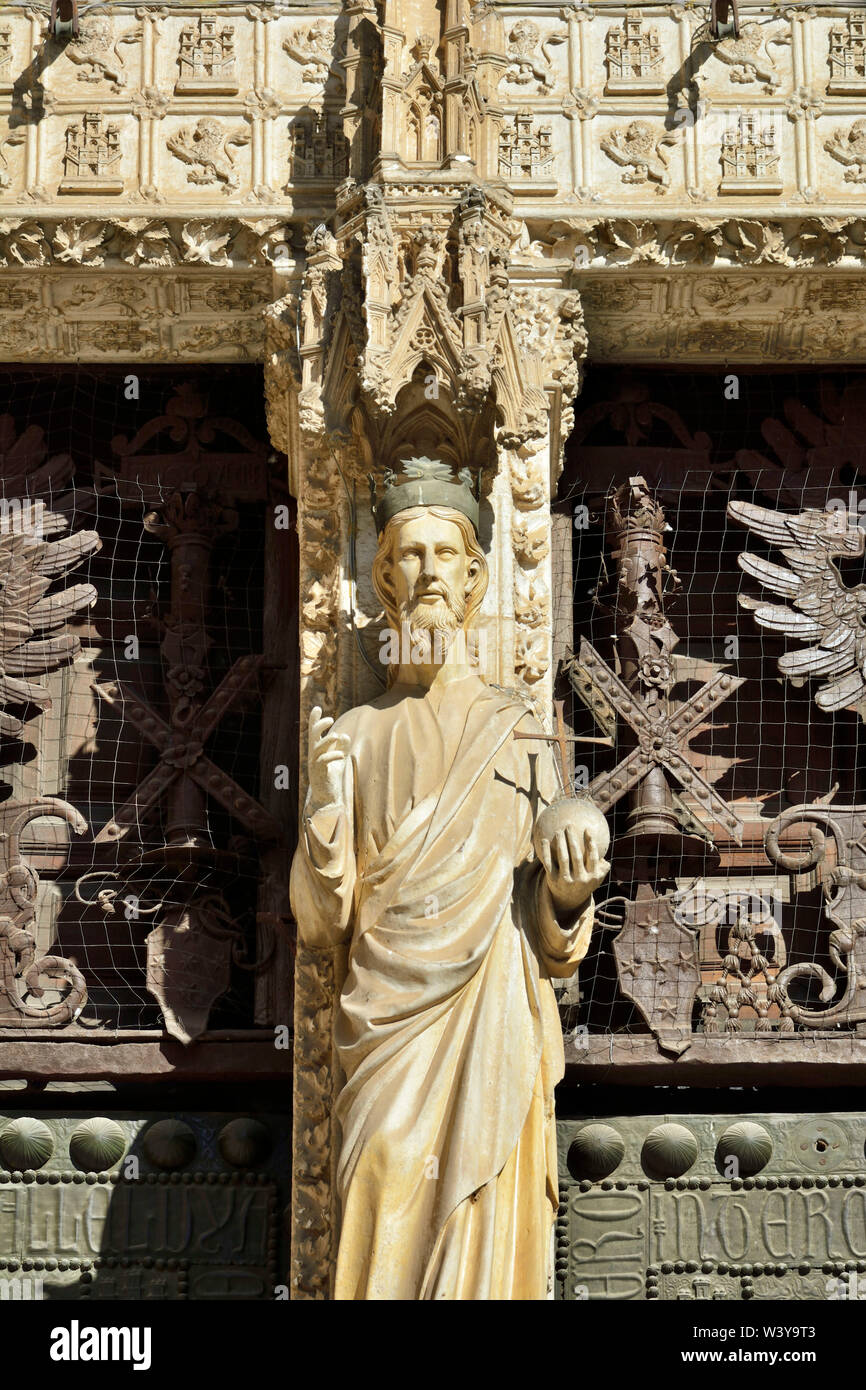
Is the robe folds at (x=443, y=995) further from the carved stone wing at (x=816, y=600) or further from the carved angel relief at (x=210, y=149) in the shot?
the carved angel relief at (x=210, y=149)

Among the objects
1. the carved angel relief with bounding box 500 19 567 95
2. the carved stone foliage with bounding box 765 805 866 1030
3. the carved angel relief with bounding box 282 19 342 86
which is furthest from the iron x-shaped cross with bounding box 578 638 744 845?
the carved angel relief with bounding box 282 19 342 86

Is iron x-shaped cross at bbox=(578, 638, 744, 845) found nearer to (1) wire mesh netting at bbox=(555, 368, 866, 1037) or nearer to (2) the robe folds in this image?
(1) wire mesh netting at bbox=(555, 368, 866, 1037)

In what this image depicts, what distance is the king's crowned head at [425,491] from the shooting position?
8297mm

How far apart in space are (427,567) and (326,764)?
2.40 ft

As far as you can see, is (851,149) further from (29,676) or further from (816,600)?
(29,676)

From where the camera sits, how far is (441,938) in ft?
25.3

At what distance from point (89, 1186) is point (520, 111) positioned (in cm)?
406

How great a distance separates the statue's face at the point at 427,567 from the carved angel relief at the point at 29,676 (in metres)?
1.67

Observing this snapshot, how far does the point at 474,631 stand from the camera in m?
8.57

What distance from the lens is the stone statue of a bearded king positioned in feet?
24.6

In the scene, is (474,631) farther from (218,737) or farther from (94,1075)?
(94,1075)

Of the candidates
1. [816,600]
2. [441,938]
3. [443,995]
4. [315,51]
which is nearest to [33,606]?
[315,51]

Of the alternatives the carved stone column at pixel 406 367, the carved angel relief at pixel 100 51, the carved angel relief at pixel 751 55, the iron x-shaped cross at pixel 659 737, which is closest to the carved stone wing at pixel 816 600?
the iron x-shaped cross at pixel 659 737

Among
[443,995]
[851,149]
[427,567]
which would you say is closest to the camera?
[443,995]
